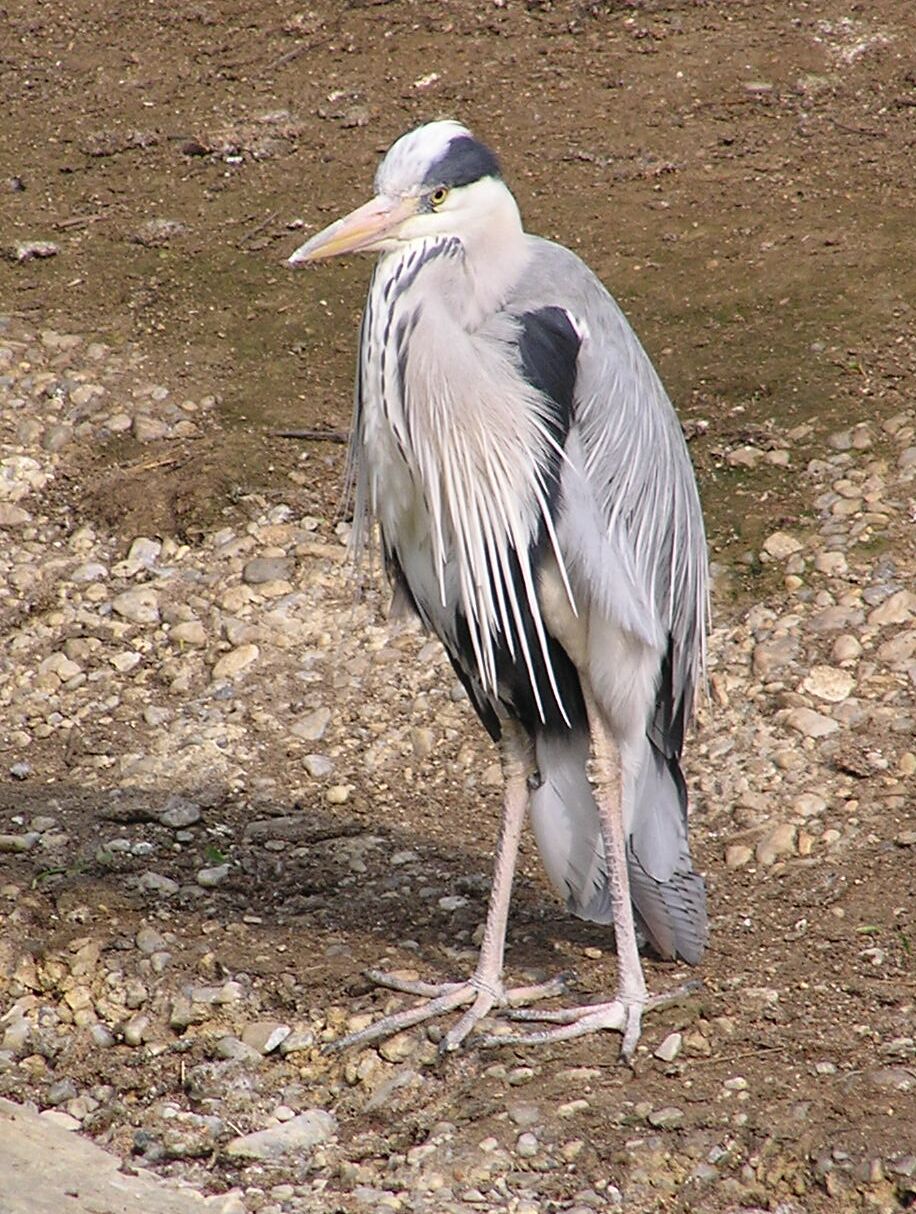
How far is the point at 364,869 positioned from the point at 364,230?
64.8 inches

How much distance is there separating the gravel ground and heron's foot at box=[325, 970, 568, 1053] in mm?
40

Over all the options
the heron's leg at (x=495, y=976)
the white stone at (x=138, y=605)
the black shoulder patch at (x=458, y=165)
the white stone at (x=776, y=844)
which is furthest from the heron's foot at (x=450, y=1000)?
the white stone at (x=138, y=605)

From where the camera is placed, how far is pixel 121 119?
734 cm

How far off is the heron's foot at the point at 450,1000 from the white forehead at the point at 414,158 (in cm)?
162

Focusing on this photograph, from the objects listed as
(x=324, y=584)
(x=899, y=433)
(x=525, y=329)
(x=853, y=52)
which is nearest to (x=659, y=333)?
(x=899, y=433)

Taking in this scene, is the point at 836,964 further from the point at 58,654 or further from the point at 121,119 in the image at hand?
the point at 121,119

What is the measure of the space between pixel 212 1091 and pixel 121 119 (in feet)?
17.4

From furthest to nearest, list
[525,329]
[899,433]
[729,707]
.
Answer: [899,433] → [729,707] → [525,329]

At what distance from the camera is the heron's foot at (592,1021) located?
10.7ft

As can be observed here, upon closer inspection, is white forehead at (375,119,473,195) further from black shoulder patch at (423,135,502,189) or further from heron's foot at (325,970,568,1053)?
heron's foot at (325,970,568,1053)

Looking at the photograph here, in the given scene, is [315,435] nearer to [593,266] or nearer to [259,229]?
[593,266]

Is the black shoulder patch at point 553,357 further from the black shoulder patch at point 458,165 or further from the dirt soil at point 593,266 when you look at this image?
the dirt soil at point 593,266

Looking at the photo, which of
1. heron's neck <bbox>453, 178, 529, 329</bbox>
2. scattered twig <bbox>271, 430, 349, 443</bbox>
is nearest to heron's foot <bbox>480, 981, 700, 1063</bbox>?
heron's neck <bbox>453, 178, 529, 329</bbox>

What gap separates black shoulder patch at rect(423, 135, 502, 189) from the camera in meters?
2.95
